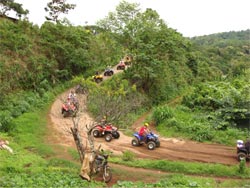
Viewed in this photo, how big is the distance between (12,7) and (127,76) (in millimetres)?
13956

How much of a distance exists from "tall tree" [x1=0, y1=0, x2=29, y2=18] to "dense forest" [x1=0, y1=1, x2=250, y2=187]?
328 centimetres

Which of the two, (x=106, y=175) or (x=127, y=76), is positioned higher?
(x=127, y=76)

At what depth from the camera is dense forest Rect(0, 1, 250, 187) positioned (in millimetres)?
16781

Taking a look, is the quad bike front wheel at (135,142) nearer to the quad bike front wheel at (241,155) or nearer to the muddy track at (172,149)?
the muddy track at (172,149)

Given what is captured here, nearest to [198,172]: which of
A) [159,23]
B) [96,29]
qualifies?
[159,23]

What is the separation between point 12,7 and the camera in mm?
29391

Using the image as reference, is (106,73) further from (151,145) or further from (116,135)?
(151,145)

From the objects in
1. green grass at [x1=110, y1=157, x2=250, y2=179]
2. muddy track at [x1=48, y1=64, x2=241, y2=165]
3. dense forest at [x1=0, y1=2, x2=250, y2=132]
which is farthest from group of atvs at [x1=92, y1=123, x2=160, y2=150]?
dense forest at [x1=0, y1=2, x2=250, y2=132]

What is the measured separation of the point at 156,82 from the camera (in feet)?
84.7

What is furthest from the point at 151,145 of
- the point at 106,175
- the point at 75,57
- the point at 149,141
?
the point at 75,57

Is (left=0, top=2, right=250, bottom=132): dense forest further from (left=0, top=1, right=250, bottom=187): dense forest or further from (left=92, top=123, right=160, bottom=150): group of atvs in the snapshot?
(left=92, top=123, right=160, bottom=150): group of atvs

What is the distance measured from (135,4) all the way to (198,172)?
2476 centimetres

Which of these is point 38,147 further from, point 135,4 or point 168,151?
point 135,4

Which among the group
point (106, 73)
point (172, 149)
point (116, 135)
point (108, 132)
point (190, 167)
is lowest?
point (190, 167)
